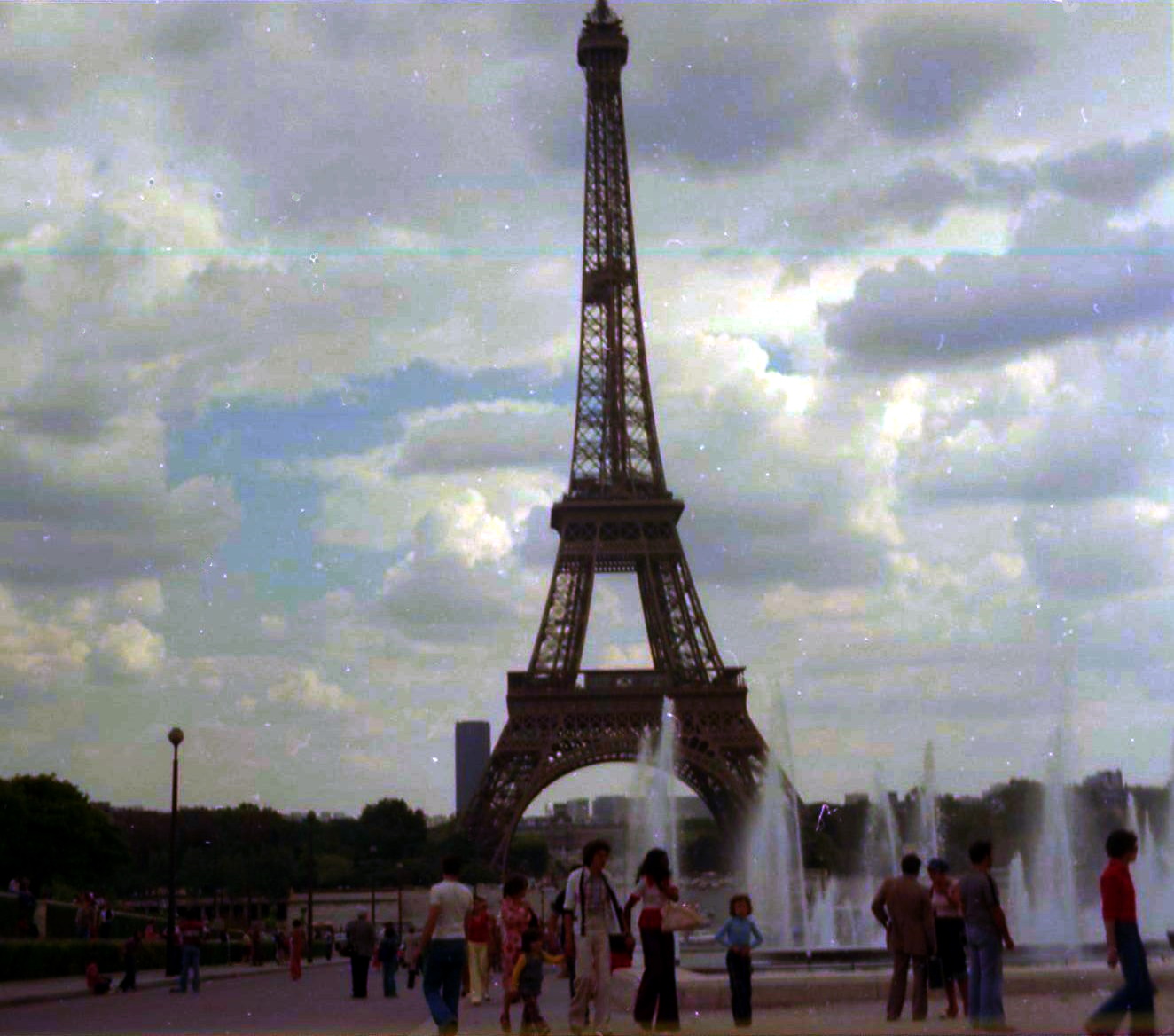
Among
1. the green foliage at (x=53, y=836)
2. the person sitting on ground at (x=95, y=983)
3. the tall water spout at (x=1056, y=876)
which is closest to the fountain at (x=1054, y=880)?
the tall water spout at (x=1056, y=876)

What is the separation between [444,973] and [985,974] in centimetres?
428

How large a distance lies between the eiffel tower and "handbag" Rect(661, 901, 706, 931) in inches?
2283

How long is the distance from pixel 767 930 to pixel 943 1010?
1457 inches

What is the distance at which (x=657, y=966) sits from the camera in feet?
48.5

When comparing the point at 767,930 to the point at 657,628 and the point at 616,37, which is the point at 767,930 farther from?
the point at 616,37

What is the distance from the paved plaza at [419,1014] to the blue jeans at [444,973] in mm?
1157

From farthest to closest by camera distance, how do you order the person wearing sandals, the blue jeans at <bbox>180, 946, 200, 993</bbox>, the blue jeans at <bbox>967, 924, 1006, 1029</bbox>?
the blue jeans at <bbox>180, 946, 200, 993</bbox> < the person wearing sandals < the blue jeans at <bbox>967, 924, 1006, 1029</bbox>

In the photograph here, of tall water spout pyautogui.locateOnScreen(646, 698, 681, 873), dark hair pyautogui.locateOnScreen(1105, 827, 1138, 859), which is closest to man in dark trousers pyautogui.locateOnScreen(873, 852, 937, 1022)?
dark hair pyautogui.locateOnScreen(1105, 827, 1138, 859)

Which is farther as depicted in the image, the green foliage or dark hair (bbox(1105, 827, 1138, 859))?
the green foliage

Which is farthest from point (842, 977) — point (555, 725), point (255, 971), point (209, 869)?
point (209, 869)

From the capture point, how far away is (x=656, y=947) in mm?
14742

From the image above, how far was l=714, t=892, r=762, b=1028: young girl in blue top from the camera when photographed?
16.8m

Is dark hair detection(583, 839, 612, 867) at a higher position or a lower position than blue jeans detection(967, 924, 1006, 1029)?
higher

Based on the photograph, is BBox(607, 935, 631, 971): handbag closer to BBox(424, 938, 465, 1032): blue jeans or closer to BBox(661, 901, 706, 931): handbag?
BBox(661, 901, 706, 931): handbag
